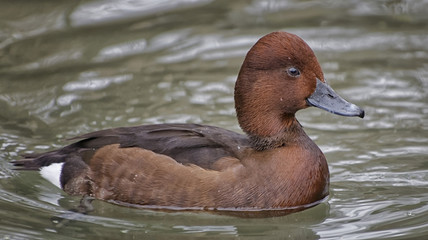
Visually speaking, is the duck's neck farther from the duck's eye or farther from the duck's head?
the duck's eye

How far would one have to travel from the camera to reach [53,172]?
23.6ft

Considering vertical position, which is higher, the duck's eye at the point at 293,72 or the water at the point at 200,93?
Answer: the duck's eye at the point at 293,72

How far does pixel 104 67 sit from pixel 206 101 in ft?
4.90

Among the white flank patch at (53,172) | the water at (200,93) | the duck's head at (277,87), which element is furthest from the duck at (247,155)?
the white flank patch at (53,172)

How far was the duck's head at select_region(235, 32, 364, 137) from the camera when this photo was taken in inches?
261

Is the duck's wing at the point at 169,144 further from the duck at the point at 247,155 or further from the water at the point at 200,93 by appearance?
the water at the point at 200,93

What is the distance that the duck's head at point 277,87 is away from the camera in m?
6.63

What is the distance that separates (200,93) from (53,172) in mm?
2555

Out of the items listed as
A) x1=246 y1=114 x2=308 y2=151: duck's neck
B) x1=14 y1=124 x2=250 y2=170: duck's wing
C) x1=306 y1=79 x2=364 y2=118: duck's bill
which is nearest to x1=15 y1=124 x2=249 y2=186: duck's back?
x1=14 y1=124 x2=250 y2=170: duck's wing

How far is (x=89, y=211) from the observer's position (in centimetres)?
676

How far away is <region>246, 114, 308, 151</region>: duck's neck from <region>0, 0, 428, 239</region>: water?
61 cm

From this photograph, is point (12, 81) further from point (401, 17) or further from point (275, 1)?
point (401, 17)

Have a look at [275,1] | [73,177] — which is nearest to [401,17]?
[275,1]

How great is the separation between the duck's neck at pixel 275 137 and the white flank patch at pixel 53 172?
5.73 ft
